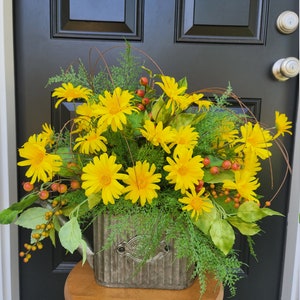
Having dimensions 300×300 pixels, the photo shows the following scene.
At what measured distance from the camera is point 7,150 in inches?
35.1

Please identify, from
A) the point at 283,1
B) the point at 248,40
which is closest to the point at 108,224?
the point at 248,40

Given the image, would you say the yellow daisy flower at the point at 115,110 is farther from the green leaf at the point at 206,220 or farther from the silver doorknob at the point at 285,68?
the silver doorknob at the point at 285,68

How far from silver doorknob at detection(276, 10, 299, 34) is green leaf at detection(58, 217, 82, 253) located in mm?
768

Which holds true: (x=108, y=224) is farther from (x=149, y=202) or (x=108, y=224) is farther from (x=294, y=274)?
(x=294, y=274)

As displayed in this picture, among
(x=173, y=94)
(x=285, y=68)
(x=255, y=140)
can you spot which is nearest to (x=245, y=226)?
(x=255, y=140)

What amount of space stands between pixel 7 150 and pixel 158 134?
1.77 ft

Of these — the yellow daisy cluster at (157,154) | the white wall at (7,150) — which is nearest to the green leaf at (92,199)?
the yellow daisy cluster at (157,154)

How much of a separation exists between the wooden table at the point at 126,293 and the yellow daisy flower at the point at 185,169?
0.25 m

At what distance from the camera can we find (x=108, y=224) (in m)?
0.62

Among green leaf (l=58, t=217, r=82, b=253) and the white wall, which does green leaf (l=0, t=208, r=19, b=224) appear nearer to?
green leaf (l=58, t=217, r=82, b=253)

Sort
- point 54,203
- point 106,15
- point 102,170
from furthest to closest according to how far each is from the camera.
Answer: point 106,15 < point 54,203 < point 102,170

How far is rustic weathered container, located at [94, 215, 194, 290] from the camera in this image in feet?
2.06

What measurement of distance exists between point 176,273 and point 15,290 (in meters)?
0.59

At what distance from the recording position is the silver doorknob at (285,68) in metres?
0.90
